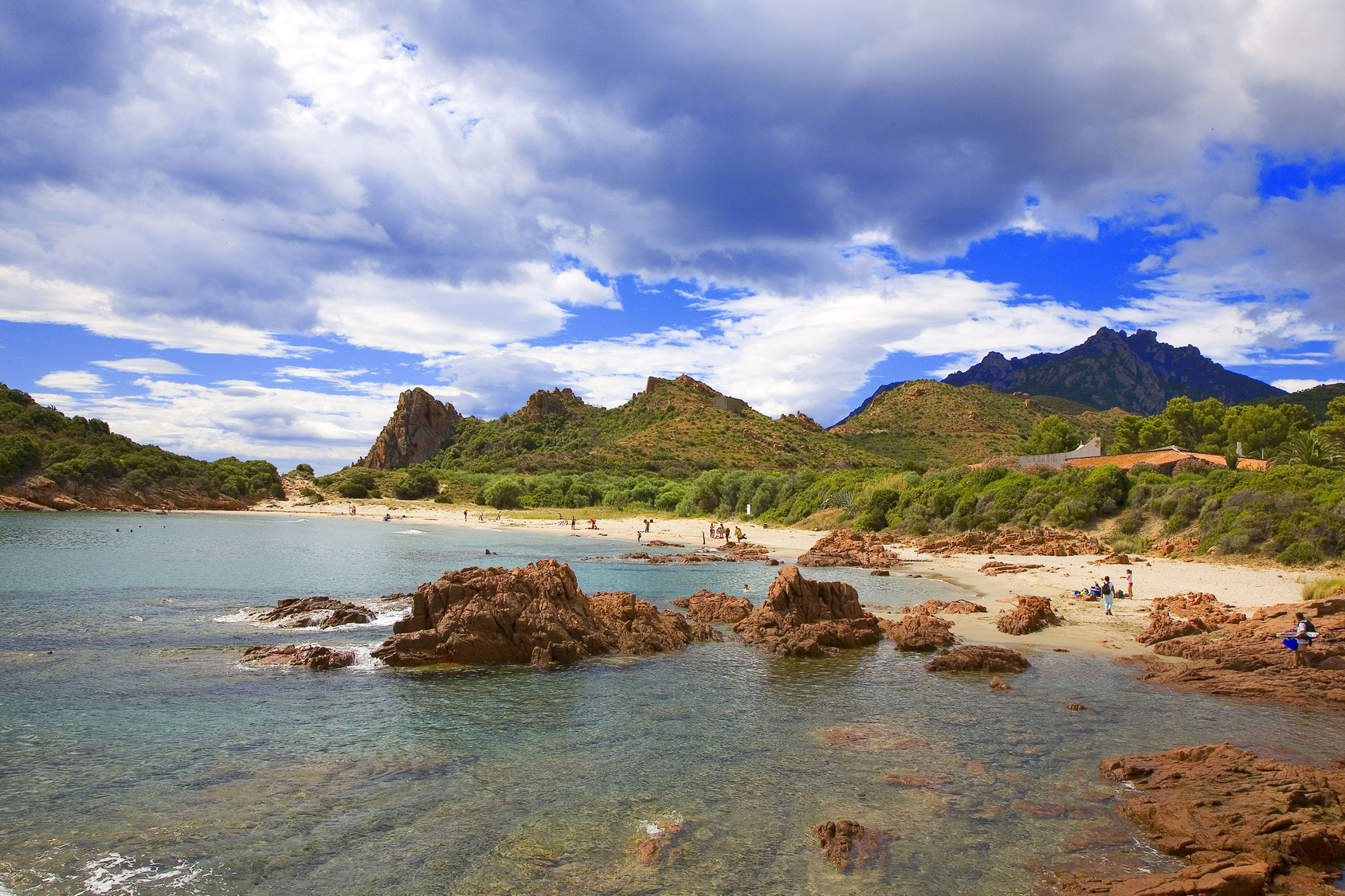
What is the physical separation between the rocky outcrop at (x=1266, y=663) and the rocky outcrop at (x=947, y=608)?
5.43m

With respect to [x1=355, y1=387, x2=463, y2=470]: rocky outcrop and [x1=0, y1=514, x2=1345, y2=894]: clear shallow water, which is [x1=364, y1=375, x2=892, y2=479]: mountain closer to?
[x1=355, y1=387, x2=463, y2=470]: rocky outcrop

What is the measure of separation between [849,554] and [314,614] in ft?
78.7

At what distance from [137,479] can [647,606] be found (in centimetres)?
7928

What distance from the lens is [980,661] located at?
50.5 feet

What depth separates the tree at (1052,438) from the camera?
242 feet

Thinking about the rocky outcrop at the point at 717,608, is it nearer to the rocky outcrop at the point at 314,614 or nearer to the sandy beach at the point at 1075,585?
the sandy beach at the point at 1075,585

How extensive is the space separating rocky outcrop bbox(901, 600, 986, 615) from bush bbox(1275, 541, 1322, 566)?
39.2 feet

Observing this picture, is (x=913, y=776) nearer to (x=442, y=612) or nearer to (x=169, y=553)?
Result: (x=442, y=612)

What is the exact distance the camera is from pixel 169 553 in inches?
1549

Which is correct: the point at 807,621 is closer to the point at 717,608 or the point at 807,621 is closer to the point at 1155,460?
the point at 717,608

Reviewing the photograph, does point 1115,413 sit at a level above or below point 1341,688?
above

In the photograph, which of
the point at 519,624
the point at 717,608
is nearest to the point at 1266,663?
the point at 717,608

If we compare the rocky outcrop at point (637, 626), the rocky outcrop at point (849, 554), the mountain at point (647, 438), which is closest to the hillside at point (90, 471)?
the mountain at point (647, 438)

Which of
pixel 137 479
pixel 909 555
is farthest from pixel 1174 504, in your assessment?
pixel 137 479
